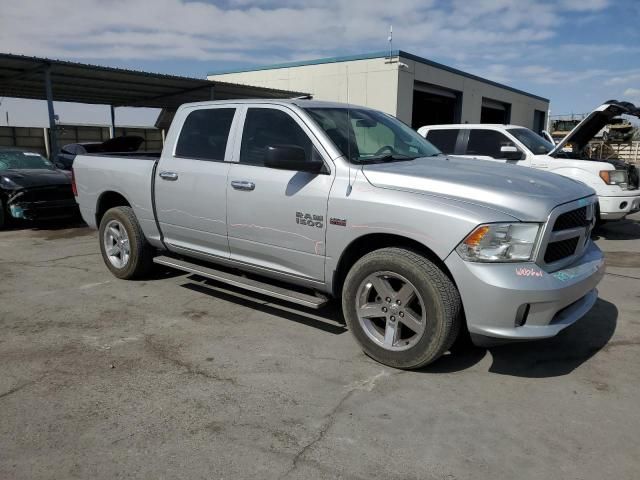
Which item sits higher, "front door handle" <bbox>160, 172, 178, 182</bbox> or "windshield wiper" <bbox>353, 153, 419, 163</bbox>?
"windshield wiper" <bbox>353, 153, 419, 163</bbox>

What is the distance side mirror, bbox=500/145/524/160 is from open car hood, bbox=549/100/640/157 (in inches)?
20.0

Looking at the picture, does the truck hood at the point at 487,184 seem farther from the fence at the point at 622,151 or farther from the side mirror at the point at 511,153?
the fence at the point at 622,151

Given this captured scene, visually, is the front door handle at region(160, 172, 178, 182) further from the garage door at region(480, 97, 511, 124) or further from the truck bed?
the garage door at region(480, 97, 511, 124)

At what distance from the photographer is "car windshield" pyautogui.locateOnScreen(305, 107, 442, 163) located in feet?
13.5

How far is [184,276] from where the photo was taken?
19.9ft

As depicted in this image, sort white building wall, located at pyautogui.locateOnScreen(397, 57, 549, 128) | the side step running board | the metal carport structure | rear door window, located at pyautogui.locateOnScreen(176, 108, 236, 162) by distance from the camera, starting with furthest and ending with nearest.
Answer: white building wall, located at pyautogui.locateOnScreen(397, 57, 549, 128) → the metal carport structure → rear door window, located at pyautogui.locateOnScreen(176, 108, 236, 162) → the side step running board

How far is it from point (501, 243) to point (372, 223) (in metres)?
0.89

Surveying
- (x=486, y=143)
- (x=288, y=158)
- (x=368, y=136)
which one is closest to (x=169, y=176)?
(x=288, y=158)

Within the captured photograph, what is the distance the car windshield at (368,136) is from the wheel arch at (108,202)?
278cm

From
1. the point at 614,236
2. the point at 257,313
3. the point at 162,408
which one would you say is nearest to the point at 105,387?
the point at 162,408

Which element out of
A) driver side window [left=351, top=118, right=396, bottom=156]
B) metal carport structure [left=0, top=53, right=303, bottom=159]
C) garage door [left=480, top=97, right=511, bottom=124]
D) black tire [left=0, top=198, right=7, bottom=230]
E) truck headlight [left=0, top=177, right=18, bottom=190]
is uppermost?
garage door [left=480, top=97, right=511, bottom=124]

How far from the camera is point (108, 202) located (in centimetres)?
610

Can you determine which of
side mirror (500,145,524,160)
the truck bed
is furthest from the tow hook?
side mirror (500,145,524,160)

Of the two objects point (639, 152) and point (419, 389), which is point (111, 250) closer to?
point (419, 389)
